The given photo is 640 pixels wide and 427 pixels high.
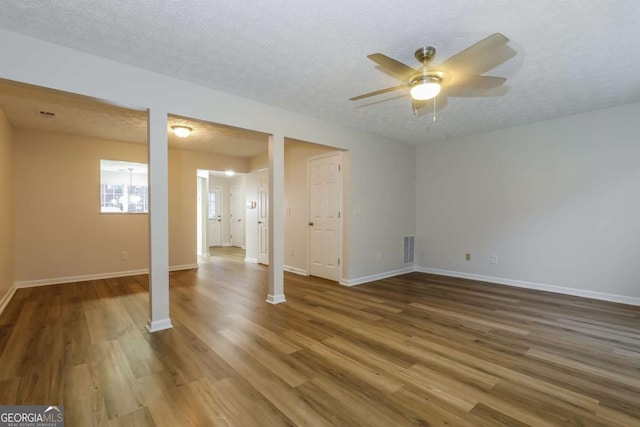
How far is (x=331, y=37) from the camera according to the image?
2.30 meters

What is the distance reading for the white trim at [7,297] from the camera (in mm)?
3528

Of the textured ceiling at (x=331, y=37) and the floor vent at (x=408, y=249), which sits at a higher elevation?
the textured ceiling at (x=331, y=37)

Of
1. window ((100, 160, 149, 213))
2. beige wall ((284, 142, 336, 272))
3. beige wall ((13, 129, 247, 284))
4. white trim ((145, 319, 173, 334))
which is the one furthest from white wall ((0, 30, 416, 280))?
white trim ((145, 319, 173, 334))

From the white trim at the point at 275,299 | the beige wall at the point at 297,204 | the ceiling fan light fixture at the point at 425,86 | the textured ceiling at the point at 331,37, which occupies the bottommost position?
the white trim at the point at 275,299

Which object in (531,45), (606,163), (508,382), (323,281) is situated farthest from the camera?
(323,281)

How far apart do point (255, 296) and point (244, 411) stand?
2.44 metres

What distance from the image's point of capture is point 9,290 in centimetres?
406

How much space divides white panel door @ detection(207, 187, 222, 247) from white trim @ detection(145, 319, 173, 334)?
25.1ft

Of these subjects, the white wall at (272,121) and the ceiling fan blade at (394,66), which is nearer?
the ceiling fan blade at (394,66)

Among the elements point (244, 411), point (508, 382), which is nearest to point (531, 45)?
point (508, 382)

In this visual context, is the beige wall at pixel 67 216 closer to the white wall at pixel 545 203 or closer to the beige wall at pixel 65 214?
the beige wall at pixel 65 214

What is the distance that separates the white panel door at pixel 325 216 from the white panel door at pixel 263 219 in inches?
60.1

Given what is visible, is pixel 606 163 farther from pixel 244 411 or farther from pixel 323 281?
pixel 244 411

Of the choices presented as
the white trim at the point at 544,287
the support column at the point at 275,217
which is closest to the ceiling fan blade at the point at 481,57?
the support column at the point at 275,217
